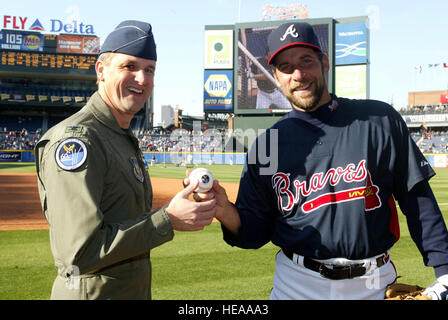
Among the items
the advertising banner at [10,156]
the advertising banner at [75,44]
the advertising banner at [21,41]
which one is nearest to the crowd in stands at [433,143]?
the advertising banner at [10,156]

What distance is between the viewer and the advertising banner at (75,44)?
53062 mm

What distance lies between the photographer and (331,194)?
229 cm

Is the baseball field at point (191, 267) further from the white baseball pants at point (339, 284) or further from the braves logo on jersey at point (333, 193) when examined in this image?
the braves logo on jersey at point (333, 193)

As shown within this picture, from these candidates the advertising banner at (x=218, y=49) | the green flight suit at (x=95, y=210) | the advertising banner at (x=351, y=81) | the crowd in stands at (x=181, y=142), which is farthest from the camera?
the advertising banner at (x=218, y=49)

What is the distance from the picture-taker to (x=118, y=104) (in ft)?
7.44

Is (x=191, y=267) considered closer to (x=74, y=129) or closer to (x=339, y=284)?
(x=339, y=284)

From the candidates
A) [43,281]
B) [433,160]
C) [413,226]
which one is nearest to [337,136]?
[413,226]

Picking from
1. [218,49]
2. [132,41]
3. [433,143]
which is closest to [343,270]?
[132,41]

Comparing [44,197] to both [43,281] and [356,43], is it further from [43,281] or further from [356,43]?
[356,43]

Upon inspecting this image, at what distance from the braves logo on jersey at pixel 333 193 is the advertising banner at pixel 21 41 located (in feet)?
189

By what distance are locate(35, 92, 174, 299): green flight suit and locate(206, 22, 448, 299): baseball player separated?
19.7 inches

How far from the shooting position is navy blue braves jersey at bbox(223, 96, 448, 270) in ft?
7.32

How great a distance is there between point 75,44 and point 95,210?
2252 inches

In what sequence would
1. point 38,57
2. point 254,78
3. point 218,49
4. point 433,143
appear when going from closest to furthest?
point 254,78
point 218,49
point 433,143
point 38,57
